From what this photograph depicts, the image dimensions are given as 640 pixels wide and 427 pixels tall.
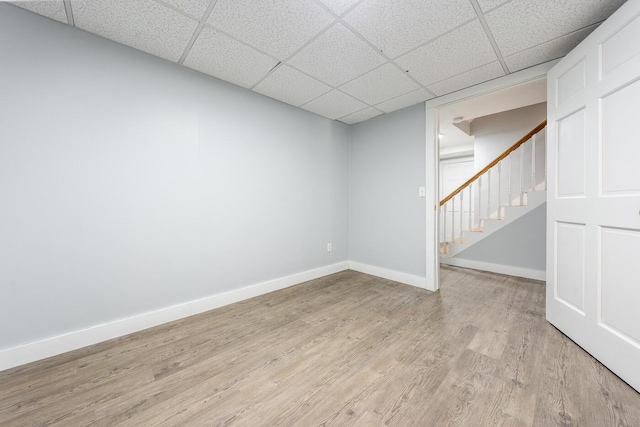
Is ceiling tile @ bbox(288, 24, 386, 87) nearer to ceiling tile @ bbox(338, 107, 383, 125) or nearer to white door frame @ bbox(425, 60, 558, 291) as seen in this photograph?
ceiling tile @ bbox(338, 107, 383, 125)

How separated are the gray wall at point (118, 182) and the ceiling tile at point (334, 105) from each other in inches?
20.2

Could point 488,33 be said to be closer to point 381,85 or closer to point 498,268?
point 381,85

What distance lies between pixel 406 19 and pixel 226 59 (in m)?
1.47

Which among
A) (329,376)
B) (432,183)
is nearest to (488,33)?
(432,183)

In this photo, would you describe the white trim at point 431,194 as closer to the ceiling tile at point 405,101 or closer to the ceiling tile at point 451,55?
the ceiling tile at point 405,101

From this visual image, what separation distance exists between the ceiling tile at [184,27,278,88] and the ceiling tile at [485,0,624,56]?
173cm

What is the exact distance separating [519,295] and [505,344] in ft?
4.34

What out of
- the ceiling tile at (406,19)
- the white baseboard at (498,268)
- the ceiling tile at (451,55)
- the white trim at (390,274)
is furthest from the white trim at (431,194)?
the white baseboard at (498,268)

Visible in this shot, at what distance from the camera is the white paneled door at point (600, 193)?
4.48 feet

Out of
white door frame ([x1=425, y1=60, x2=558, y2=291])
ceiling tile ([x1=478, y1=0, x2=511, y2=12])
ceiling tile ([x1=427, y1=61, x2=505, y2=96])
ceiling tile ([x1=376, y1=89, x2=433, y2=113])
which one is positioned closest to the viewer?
ceiling tile ([x1=478, y1=0, x2=511, y2=12])

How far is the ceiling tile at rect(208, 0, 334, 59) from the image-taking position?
1526 millimetres

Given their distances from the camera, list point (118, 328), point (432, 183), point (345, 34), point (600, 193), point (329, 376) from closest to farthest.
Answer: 1. point (329, 376)
2. point (600, 193)
3. point (345, 34)
4. point (118, 328)
5. point (432, 183)

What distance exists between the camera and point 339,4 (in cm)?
151

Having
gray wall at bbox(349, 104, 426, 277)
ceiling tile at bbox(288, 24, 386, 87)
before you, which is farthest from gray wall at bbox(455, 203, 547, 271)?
ceiling tile at bbox(288, 24, 386, 87)
